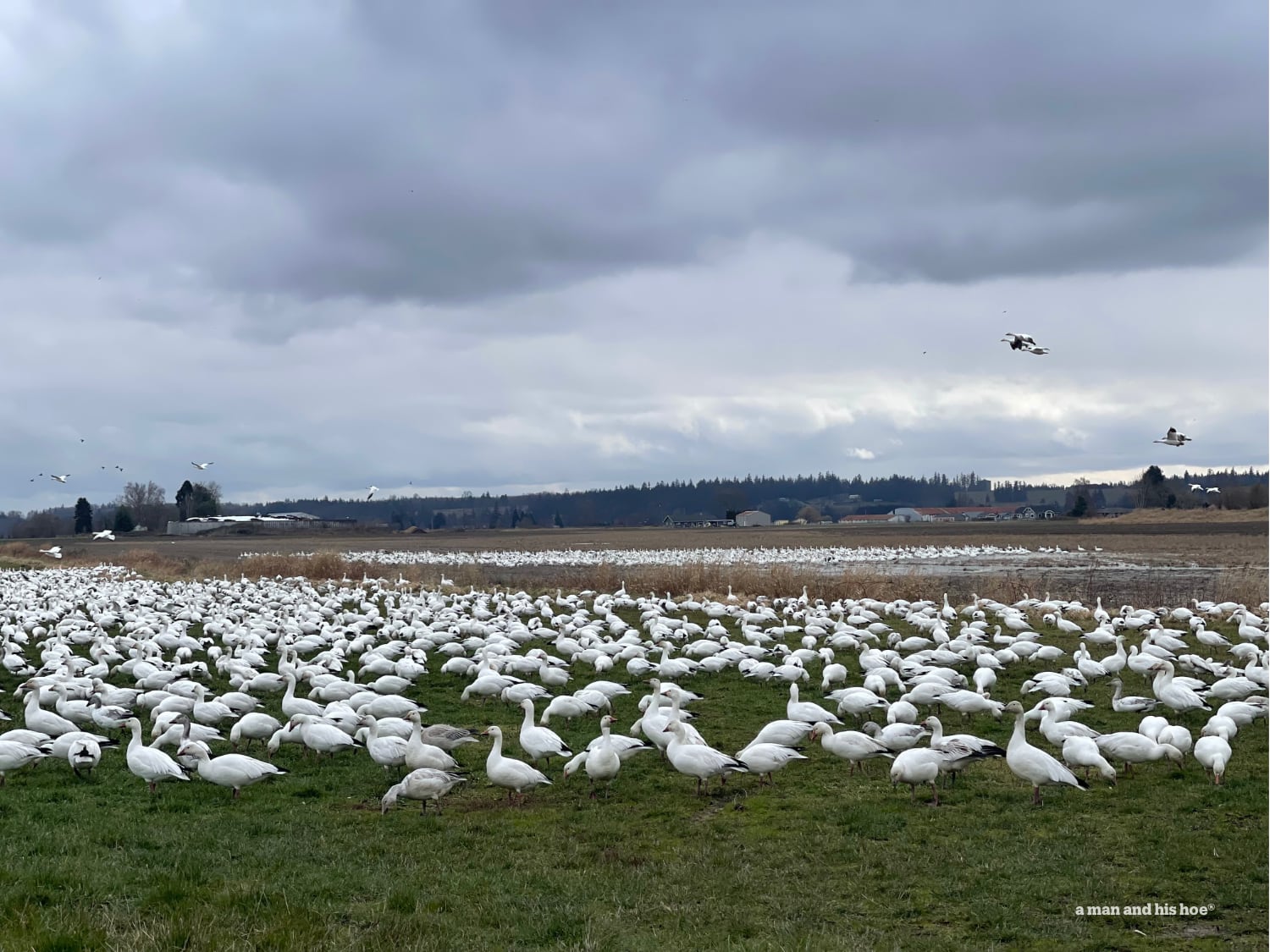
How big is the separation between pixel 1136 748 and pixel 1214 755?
0.73 meters

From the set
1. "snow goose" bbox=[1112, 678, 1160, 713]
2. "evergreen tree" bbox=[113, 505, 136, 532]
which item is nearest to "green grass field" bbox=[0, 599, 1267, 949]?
"snow goose" bbox=[1112, 678, 1160, 713]

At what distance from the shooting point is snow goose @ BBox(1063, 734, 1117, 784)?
1079 centimetres

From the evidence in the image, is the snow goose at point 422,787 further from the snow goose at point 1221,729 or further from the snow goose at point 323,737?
the snow goose at point 1221,729

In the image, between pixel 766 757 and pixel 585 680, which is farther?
pixel 585 680

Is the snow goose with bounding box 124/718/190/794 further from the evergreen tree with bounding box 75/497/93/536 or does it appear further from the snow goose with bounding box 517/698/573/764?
the evergreen tree with bounding box 75/497/93/536

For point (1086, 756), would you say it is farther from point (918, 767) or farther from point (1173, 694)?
point (1173, 694)

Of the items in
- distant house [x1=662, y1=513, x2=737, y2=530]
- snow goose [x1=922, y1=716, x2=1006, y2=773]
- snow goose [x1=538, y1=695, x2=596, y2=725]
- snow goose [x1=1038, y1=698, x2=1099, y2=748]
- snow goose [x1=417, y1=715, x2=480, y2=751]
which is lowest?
distant house [x1=662, y1=513, x2=737, y2=530]

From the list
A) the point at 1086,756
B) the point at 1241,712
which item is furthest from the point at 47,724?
the point at 1241,712

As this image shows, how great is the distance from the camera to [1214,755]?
35.8 feet

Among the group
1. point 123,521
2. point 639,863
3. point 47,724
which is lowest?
point 639,863

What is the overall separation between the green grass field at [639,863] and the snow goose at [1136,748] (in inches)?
10.9

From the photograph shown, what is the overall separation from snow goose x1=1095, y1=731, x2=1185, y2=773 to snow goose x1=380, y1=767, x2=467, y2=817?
696 cm

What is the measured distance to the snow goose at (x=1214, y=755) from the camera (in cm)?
1071

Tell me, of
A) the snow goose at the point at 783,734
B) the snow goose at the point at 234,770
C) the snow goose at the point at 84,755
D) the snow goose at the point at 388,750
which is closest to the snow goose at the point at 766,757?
the snow goose at the point at 783,734
